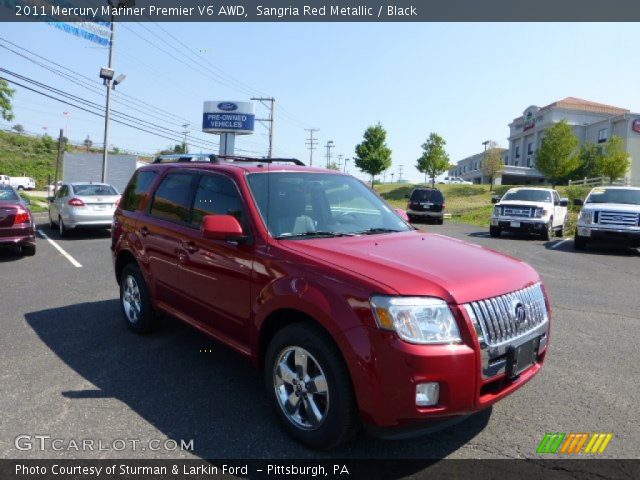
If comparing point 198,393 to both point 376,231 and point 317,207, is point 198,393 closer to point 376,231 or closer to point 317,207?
point 317,207

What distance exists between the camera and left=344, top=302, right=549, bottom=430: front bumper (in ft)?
8.39

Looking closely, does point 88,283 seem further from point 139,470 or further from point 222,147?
point 222,147

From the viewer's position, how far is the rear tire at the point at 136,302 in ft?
16.3

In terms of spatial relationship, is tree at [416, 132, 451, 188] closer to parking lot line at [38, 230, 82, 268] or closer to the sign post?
the sign post

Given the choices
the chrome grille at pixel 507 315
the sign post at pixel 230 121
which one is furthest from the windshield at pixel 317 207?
the sign post at pixel 230 121

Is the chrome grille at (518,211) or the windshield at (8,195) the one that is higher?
the chrome grille at (518,211)

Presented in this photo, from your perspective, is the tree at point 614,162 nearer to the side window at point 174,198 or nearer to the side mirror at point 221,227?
the side window at point 174,198

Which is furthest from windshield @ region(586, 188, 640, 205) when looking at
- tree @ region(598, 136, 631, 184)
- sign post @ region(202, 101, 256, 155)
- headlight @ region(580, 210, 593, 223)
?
sign post @ region(202, 101, 256, 155)

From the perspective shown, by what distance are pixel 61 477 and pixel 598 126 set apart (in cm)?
7675

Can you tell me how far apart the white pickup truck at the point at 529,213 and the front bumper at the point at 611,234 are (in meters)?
2.70

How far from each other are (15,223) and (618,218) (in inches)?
546

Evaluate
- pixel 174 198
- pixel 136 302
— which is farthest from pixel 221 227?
pixel 136 302

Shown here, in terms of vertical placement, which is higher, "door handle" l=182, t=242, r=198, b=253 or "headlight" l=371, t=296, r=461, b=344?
"door handle" l=182, t=242, r=198, b=253

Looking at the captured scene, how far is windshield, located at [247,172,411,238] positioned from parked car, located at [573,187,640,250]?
10.6m
